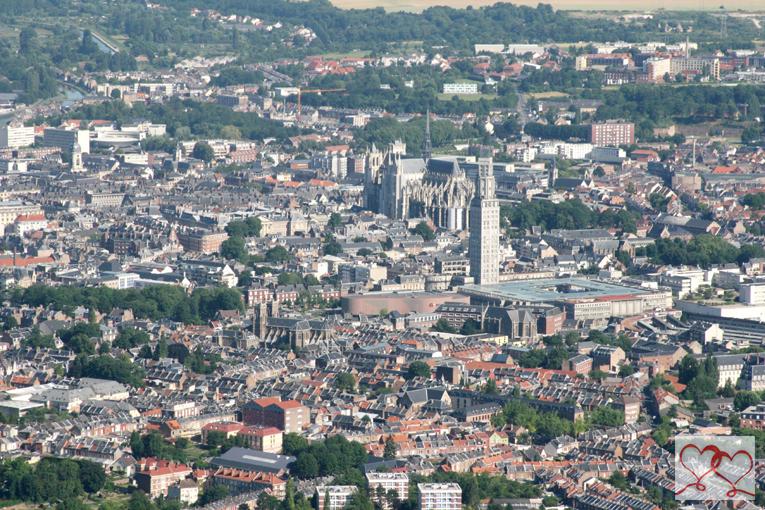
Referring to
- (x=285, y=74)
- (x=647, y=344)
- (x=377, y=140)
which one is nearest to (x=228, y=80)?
(x=285, y=74)

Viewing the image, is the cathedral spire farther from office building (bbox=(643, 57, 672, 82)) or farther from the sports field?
the sports field

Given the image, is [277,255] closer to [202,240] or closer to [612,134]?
[202,240]

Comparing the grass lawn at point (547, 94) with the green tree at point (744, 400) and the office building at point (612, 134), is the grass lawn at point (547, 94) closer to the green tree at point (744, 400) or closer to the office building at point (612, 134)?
the office building at point (612, 134)

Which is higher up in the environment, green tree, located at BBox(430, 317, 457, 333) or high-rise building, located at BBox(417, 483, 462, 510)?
high-rise building, located at BBox(417, 483, 462, 510)

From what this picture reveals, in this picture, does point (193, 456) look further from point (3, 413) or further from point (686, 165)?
point (686, 165)

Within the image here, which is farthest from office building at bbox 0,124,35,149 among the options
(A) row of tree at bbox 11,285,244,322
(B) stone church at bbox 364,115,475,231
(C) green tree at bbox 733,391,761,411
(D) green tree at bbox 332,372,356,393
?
(C) green tree at bbox 733,391,761,411

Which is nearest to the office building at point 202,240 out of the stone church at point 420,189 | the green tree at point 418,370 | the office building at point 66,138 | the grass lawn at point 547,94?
the stone church at point 420,189
